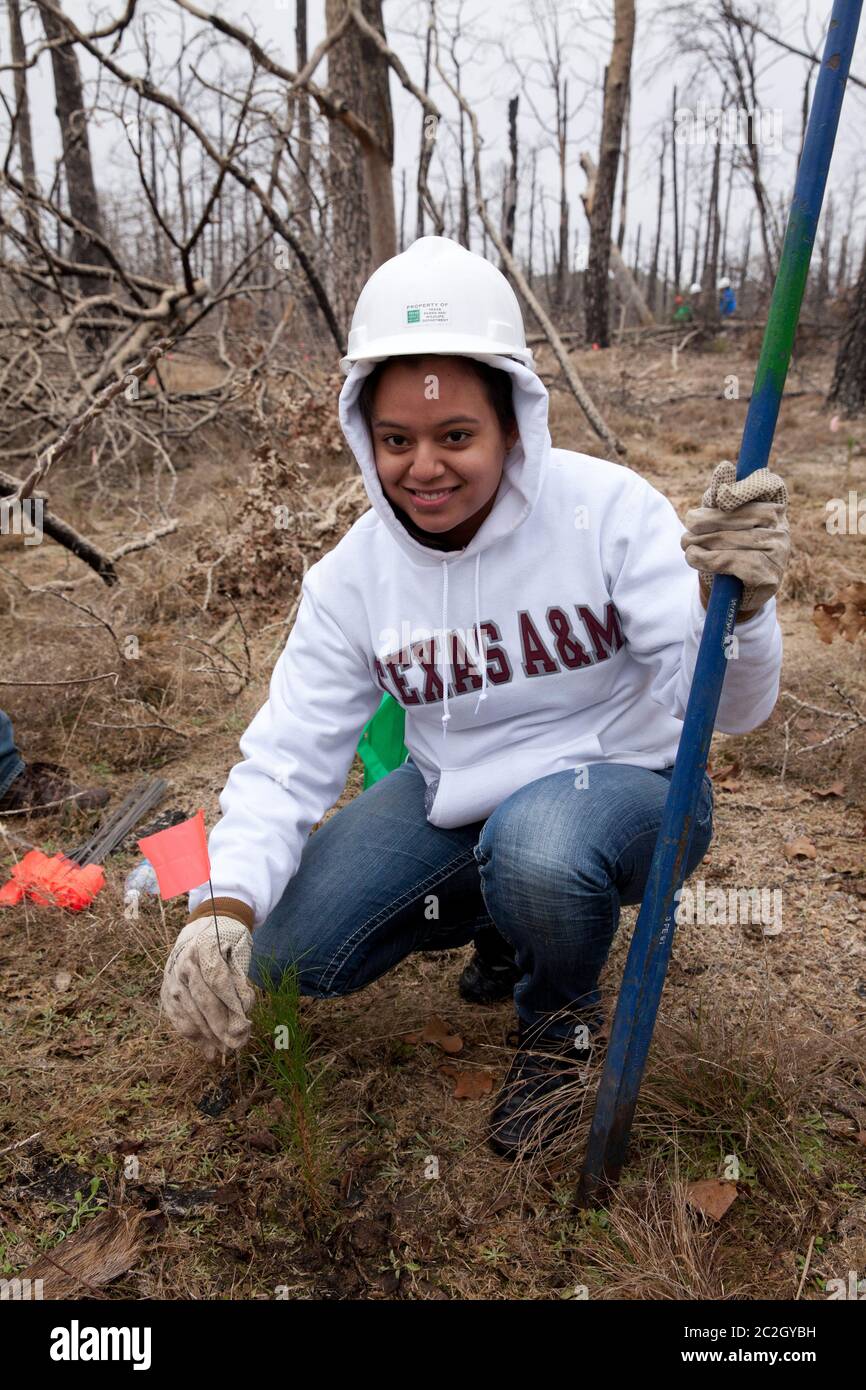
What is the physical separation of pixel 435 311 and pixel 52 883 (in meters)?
1.82

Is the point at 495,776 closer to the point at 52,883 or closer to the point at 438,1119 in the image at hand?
the point at 438,1119

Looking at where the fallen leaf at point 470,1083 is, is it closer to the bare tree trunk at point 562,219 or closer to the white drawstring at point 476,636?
the white drawstring at point 476,636

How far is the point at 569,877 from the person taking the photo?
1638 mm

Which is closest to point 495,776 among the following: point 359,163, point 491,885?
point 491,885

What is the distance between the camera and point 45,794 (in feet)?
10.1

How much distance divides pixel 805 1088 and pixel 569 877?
58cm

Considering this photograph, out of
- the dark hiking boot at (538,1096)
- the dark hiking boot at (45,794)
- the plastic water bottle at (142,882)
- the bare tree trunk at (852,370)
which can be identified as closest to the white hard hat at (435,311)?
the dark hiking boot at (538,1096)

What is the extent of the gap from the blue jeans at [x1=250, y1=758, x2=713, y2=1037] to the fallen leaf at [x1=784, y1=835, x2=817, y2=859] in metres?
0.85

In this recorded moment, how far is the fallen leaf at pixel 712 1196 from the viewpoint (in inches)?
60.9

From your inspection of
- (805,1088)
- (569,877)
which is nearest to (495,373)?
(569,877)

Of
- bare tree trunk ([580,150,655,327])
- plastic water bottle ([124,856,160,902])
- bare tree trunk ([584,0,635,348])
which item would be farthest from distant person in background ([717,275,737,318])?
plastic water bottle ([124,856,160,902])

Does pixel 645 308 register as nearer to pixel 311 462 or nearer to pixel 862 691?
pixel 311 462

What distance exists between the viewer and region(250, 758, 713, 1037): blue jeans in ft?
5.48

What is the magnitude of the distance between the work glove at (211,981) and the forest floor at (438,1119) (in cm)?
19
